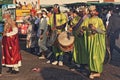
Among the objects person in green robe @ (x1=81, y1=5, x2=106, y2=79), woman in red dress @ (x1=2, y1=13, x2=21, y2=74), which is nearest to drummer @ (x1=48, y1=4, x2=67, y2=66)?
woman in red dress @ (x1=2, y1=13, x2=21, y2=74)

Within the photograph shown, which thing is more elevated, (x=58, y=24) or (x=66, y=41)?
(x=58, y=24)

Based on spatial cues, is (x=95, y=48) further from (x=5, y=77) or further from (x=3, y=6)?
(x=3, y=6)

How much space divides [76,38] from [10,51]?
1.89m

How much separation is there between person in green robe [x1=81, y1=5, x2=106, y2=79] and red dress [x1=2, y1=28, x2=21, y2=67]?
194cm

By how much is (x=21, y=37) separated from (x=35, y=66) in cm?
829

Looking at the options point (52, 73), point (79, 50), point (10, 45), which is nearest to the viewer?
point (10, 45)

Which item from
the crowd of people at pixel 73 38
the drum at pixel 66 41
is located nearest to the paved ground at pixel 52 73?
the crowd of people at pixel 73 38

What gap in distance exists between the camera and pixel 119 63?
12.3 meters

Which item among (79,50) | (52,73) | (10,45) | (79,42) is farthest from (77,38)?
(10,45)

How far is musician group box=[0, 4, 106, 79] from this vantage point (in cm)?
967

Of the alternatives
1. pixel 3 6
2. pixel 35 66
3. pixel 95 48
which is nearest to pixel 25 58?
pixel 35 66

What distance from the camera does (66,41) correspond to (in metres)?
10.8

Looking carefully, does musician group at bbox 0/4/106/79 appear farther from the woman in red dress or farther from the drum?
the woman in red dress

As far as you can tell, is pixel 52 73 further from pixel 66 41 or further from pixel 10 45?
pixel 10 45
